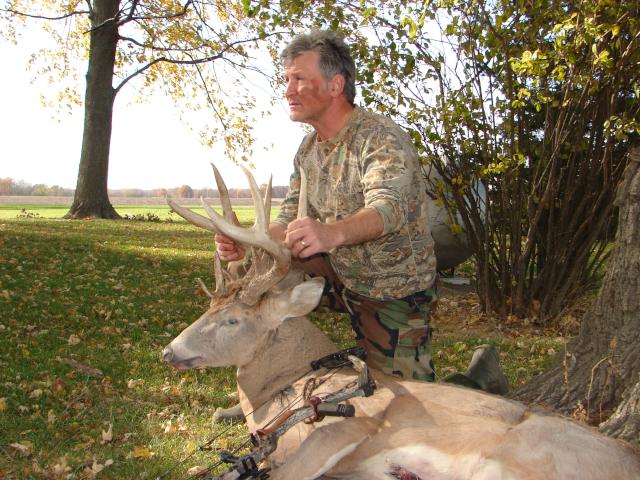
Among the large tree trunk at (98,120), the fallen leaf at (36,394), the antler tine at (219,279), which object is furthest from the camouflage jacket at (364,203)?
the large tree trunk at (98,120)

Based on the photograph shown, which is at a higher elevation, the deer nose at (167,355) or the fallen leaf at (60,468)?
the deer nose at (167,355)

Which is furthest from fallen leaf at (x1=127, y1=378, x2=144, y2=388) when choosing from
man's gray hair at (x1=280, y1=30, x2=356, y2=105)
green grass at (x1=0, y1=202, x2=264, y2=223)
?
green grass at (x1=0, y1=202, x2=264, y2=223)

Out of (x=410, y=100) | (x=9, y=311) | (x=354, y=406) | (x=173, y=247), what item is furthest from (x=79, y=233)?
(x=354, y=406)

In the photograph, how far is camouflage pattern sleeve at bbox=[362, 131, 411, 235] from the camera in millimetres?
3662

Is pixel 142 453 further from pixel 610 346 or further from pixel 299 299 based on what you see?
pixel 610 346

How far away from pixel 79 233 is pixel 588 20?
1064 centimetres

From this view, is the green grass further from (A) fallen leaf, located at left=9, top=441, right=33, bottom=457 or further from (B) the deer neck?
(B) the deer neck

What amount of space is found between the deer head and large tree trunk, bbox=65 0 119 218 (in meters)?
15.9

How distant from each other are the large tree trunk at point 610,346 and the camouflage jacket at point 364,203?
1143 mm

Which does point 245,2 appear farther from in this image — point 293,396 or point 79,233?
point 79,233

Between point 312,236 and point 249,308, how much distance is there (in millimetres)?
830

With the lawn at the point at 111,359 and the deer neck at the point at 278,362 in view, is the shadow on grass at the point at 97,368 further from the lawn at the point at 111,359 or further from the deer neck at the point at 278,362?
the deer neck at the point at 278,362

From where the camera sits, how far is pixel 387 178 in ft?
12.6

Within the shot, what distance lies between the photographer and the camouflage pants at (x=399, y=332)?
4242mm
